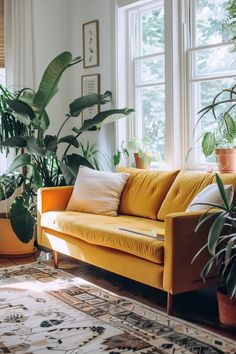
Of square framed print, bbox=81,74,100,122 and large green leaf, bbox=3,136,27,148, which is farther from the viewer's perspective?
square framed print, bbox=81,74,100,122

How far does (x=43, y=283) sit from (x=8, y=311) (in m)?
0.70

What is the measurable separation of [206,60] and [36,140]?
165 centimetres

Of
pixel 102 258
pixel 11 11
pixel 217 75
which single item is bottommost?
pixel 102 258

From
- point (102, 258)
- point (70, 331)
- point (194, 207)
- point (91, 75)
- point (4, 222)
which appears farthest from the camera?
point (91, 75)

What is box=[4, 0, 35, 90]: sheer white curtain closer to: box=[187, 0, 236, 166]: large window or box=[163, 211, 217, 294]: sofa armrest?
box=[187, 0, 236, 166]: large window

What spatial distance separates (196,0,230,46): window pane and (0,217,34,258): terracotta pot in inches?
94.9

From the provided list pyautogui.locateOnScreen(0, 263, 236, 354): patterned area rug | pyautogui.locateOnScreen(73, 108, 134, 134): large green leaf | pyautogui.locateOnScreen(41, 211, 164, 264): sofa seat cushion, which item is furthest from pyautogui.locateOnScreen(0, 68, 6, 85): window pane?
pyautogui.locateOnScreen(0, 263, 236, 354): patterned area rug

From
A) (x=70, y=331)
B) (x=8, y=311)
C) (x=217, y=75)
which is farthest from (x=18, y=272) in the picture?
(x=217, y=75)

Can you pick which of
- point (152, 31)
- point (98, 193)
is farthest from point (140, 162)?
point (152, 31)

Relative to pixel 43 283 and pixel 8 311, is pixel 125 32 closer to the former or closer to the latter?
pixel 43 283

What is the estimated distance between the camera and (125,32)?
5508 millimetres

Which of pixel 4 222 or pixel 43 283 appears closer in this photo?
pixel 43 283

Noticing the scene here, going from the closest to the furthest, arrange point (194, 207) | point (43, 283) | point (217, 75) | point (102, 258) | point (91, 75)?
point (194, 207)
point (102, 258)
point (43, 283)
point (217, 75)
point (91, 75)

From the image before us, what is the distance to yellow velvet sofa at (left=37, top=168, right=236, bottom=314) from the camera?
336 cm
